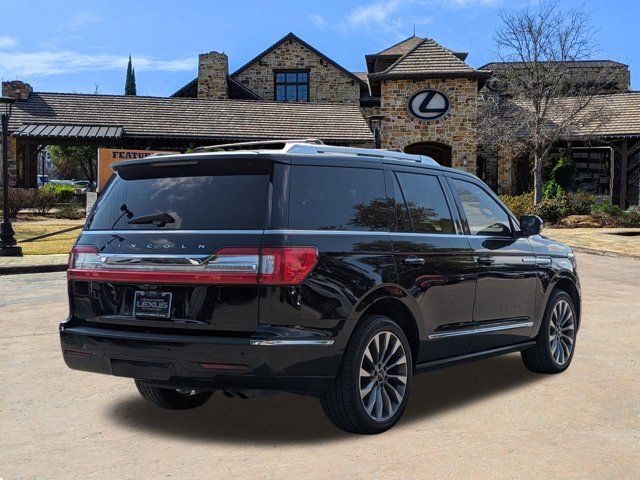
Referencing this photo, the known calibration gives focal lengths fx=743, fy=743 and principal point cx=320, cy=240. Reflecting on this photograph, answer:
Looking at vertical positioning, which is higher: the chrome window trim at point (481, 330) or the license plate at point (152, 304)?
the license plate at point (152, 304)

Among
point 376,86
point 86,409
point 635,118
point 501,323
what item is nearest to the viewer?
point 86,409

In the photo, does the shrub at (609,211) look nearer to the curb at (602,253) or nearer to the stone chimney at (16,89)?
the curb at (602,253)

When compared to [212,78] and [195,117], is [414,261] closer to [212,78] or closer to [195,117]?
[195,117]

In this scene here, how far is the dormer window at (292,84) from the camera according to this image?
152ft

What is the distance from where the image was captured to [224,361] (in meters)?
4.31

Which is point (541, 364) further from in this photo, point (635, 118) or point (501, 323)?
point (635, 118)

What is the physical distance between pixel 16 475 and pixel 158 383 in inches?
37.6

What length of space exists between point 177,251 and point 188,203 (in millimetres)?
339

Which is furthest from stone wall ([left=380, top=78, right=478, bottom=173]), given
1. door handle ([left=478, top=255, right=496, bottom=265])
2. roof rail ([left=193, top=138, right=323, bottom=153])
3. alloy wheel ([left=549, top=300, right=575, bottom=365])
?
roof rail ([left=193, top=138, right=323, bottom=153])

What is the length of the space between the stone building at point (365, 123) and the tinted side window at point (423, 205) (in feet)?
101

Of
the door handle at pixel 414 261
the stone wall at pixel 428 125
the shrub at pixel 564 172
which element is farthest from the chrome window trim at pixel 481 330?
the shrub at pixel 564 172

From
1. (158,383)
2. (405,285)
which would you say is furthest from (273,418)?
(405,285)

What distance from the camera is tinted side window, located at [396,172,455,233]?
5.38 m

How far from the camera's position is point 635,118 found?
37219 millimetres
